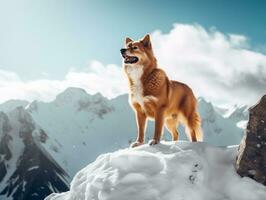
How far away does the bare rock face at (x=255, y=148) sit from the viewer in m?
11.3

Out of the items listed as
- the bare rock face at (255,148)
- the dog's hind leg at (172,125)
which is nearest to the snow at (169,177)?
the bare rock face at (255,148)

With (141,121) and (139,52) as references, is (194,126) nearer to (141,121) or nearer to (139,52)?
(141,121)

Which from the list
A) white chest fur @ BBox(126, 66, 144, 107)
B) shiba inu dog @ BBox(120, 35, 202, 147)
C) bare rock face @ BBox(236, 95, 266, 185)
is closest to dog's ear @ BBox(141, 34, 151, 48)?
shiba inu dog @ BBox(120, 35, 202, 147)

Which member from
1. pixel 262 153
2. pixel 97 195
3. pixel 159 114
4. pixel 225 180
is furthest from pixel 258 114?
pixel 97 195

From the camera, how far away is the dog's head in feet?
43.4

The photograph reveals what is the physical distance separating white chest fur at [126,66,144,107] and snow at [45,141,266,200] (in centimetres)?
156

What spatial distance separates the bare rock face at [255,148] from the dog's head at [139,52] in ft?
10.8

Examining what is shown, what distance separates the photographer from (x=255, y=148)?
37.5 ft

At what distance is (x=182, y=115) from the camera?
14438 millimetres

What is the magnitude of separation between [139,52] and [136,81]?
83 centimetres

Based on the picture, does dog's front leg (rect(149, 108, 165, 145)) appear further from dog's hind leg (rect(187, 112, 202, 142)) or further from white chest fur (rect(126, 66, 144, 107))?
dog's hind leg (rect(187, 112, 202, 142))

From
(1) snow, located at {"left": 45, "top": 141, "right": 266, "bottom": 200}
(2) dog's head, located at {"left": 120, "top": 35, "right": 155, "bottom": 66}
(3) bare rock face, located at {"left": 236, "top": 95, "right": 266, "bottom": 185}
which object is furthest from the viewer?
(2) dog's head, located at {"left": 120, "top": 35, "right": 155, "bottom": 66}

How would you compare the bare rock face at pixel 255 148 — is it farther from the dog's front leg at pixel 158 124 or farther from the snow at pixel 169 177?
the dog's front leg at pixel 158 124

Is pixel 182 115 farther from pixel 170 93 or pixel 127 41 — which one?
pixel 127 41
